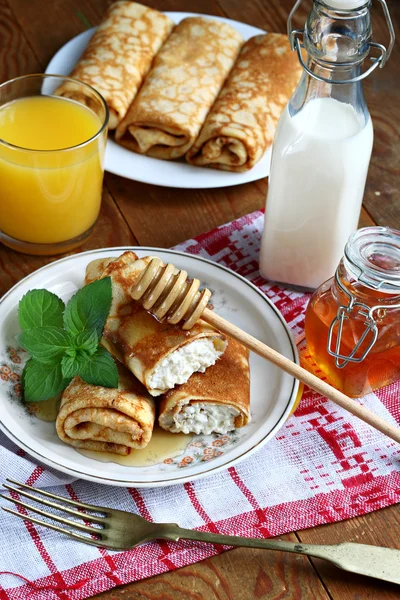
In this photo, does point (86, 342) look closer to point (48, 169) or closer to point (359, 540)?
point (48, 169)

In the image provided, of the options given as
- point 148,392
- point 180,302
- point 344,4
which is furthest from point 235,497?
point 344,4

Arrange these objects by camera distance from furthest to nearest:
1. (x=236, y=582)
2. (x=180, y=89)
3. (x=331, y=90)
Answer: (x=180, y=89), (x=331, y=90), (x=236, y=582)

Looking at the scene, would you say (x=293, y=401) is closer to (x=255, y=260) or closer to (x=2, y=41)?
(x=255, y=260)

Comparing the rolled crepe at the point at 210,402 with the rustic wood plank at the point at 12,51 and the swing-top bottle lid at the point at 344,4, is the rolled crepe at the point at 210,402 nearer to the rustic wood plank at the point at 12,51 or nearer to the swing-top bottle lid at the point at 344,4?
the swing-top bottle lid at the point at 344,4

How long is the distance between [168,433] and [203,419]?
0.22 feet

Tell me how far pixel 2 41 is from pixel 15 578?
1.55m

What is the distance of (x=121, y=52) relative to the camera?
6.91ft

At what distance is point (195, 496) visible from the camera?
53.8 inches

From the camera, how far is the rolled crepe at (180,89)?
6.36ft

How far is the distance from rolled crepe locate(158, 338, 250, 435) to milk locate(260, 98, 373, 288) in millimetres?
356

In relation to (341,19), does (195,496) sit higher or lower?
lower

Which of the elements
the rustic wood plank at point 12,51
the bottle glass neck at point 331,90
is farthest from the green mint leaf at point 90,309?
the rustic wood plank at point 12,51

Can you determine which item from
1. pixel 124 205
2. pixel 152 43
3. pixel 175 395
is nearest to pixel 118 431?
pixel 175 395

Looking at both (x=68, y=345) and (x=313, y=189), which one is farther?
(x=313, y=189)
